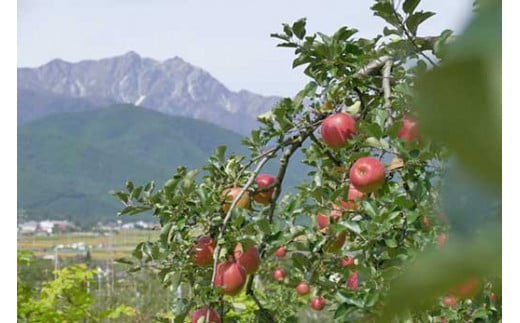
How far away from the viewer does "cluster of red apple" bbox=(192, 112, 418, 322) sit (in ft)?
3.25

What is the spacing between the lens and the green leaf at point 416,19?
94 centimetres

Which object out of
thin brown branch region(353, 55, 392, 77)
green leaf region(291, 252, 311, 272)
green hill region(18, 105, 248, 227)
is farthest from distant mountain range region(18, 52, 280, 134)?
thin brown branch region(353, 55, 392, 77)

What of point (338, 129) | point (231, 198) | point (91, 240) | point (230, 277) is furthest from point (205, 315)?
point (91, 240)

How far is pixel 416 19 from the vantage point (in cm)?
95

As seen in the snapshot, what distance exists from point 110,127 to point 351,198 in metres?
47.8

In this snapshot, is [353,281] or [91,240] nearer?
[353,281]

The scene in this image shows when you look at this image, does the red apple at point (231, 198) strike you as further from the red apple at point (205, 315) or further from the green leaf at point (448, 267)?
the green leaf at point (448, 267)

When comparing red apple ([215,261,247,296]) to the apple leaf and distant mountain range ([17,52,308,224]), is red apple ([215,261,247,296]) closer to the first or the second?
the apple leaf

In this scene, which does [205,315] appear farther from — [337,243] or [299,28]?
[299,28]

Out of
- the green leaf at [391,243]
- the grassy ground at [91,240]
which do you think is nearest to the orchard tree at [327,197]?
the green leaf at [391,243]

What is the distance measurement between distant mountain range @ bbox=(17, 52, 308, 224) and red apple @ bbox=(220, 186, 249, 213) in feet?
86.9

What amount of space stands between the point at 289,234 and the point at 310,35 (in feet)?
0.88

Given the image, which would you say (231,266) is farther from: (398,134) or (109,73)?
(109,73)
